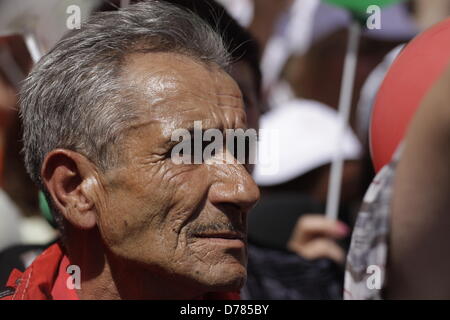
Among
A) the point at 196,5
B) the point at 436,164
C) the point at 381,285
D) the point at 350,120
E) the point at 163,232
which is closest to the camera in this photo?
the point at 436,164

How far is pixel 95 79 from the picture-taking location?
81.2 inches

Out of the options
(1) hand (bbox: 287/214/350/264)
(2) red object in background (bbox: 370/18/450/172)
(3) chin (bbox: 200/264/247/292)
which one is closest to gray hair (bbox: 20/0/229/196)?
(3) chin (bbox: 200/264/247/292)

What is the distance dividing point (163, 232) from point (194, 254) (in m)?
0.09

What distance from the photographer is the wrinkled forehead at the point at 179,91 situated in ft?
6.57

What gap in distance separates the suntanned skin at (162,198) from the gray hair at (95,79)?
0.03 meters

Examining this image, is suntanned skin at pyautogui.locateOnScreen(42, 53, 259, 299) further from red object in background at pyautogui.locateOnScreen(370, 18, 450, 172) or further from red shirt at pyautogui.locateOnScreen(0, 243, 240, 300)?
red object in background at pyautogui.locateOnScreen(370, 18, 450, 172)

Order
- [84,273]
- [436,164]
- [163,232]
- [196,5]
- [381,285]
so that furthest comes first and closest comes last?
1. [196,5]
2. [84,273]
3. [163,232]
4. [381,285]
5. [436,164]

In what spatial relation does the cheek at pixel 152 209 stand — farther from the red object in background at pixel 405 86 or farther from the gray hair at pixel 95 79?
the red object in background at pixel 405 86

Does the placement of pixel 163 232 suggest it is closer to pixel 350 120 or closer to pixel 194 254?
pixel 194 254

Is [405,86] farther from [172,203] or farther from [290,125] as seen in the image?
[290,125]

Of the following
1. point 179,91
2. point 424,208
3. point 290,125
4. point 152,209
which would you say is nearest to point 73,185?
point 152,209

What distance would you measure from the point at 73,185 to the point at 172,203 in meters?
0.27

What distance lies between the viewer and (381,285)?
4.80 feet
